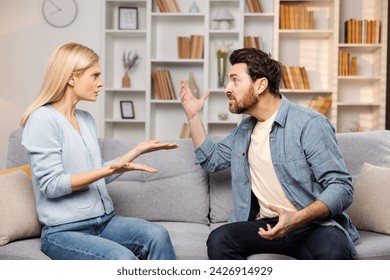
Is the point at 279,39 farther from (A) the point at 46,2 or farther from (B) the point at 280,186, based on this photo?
(B) the point at 280,186

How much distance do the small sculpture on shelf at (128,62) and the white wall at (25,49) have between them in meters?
0.37

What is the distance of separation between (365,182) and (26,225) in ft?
4.64

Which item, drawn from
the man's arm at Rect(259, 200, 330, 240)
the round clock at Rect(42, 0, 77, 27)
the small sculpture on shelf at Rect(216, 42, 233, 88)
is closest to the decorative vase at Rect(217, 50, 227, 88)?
the small sculpture on shelf at Rect(216, 42, 233, 88)

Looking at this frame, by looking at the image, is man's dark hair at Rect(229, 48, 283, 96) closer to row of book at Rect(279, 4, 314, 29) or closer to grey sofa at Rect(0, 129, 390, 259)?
grey sofa at Rect(0, 129, 390, 259)

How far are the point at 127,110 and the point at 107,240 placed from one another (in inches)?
147

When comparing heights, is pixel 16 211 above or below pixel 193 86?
below

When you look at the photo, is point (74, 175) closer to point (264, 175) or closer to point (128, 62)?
point (264, 175)

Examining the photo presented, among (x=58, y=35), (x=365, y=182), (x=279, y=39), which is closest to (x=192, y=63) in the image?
(x=279, y=39)

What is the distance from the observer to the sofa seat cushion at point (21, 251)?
2.08 meters

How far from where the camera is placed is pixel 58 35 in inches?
215

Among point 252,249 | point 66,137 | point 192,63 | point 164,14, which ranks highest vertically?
point 164,14

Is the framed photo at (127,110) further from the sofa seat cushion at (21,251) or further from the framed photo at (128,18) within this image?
the sofa seat cushion at (21,251)

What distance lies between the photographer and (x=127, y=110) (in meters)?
5.66

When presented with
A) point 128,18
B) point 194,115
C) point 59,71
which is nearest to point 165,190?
point 194,115
